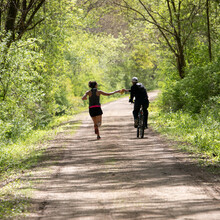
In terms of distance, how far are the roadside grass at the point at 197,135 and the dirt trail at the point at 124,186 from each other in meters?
0.52

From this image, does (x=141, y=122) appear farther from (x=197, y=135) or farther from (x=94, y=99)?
(x=197, y=135)

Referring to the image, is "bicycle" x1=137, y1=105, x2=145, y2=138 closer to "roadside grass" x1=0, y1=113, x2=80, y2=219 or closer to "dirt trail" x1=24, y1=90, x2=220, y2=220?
"dirt trail" x1=24, y1=90, x2=220, y2=220

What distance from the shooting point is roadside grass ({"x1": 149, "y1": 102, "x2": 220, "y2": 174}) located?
9984mm

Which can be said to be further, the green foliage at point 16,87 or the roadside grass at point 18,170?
the green foliage at point 16,87

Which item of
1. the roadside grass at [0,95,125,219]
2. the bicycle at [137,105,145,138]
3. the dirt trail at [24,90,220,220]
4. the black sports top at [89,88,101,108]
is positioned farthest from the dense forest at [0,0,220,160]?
the black sports top at [89,88,101,108]

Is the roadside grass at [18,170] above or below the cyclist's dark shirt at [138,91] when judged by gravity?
below

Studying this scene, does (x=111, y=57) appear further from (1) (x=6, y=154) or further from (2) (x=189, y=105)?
(1) (x=6, y=154)

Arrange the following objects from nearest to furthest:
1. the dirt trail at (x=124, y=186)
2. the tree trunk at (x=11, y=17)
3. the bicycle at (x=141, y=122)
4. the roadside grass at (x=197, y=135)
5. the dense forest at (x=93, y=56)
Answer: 1. the dirt trail at (x=124, y=186)
2. the roadside grass at (x=197, y=135)
3. the bicycle at (x=141, y=122)
4. the dense forest at (x=93, y=56)
5. the tree trunk at (x=11, y=17)

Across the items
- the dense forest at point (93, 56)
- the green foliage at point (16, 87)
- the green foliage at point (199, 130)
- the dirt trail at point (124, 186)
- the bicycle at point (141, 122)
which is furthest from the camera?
the dense forest at point (93, 56)

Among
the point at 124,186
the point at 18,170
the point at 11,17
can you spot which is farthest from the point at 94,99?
the point at 124,186

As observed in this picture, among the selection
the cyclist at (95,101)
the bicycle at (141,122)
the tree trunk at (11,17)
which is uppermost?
the tree trunk at (11,17)

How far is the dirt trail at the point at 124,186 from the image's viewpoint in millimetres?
5812

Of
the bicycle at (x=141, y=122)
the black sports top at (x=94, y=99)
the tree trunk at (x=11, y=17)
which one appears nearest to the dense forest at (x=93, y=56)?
the tree trunk at (x=11, y=17)

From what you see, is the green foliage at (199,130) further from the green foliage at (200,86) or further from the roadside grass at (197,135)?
the green foliage at (200,86)
